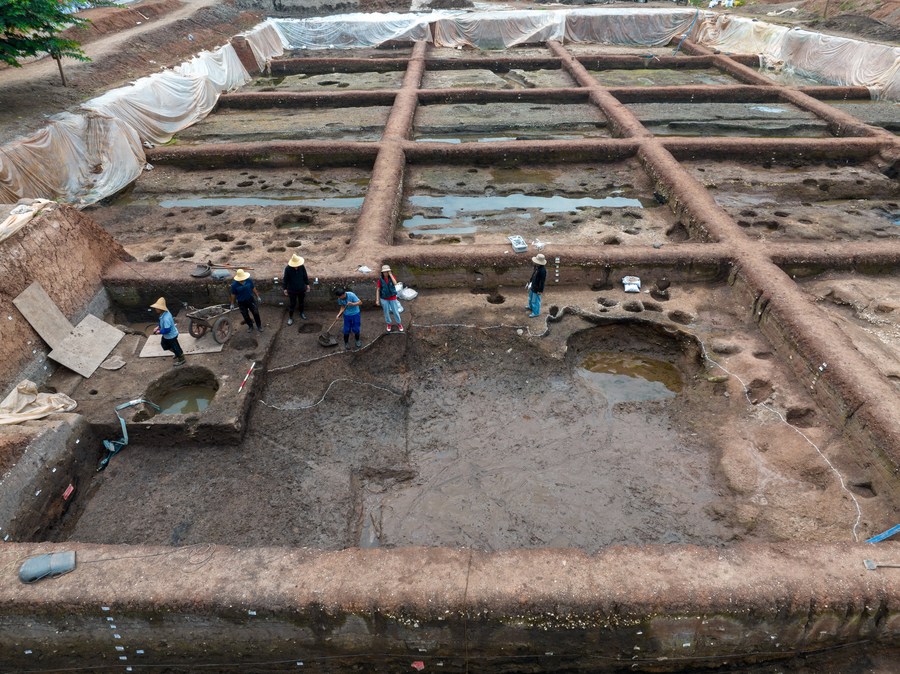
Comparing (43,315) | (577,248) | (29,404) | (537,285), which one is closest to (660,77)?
(577,248)

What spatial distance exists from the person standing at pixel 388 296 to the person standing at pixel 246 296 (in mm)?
1640

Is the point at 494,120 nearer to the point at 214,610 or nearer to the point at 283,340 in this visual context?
the point at 283,340

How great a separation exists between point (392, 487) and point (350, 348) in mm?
2106

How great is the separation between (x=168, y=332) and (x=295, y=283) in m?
1.65

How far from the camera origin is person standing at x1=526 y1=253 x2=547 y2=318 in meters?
7.02

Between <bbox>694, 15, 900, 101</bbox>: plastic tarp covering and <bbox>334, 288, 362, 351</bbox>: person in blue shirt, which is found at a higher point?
<bbox>694, 15, 900, 101</bbox>: plastic tarp covering

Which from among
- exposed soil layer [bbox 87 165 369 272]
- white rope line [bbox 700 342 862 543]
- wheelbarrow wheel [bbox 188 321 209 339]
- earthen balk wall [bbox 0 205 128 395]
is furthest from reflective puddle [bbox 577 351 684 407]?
earthen balk wall [bbox 0 205 128 395]

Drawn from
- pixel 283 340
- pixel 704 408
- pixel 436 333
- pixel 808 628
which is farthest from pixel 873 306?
pixel 283 340

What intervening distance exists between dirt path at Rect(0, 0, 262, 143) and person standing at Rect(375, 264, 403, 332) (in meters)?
8.34

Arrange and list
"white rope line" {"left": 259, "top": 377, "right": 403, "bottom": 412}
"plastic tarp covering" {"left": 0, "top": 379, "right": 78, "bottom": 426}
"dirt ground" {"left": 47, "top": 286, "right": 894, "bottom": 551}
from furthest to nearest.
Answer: "white rope line" {"left": 259, "top": 377, "right": 403, "bottom": 412}, "plastic tarp covering" {"left": 0, "top": 379, "right": 78, "bottom": 426}, "dirt ground" {"left": 47, "top": 286, "right": 894, "bottom": 551}

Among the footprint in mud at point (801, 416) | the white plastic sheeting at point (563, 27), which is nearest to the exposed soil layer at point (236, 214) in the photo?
the footprint in mud at point (801, 416)

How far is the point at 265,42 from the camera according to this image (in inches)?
853

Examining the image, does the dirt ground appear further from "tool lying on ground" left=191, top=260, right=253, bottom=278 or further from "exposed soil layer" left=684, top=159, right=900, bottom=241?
"exposed soil layer" left=684, top=159, right=900, bottom=241

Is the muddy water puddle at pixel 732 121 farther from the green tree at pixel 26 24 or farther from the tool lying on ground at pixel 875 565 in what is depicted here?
the green tree at pixel 26 24
